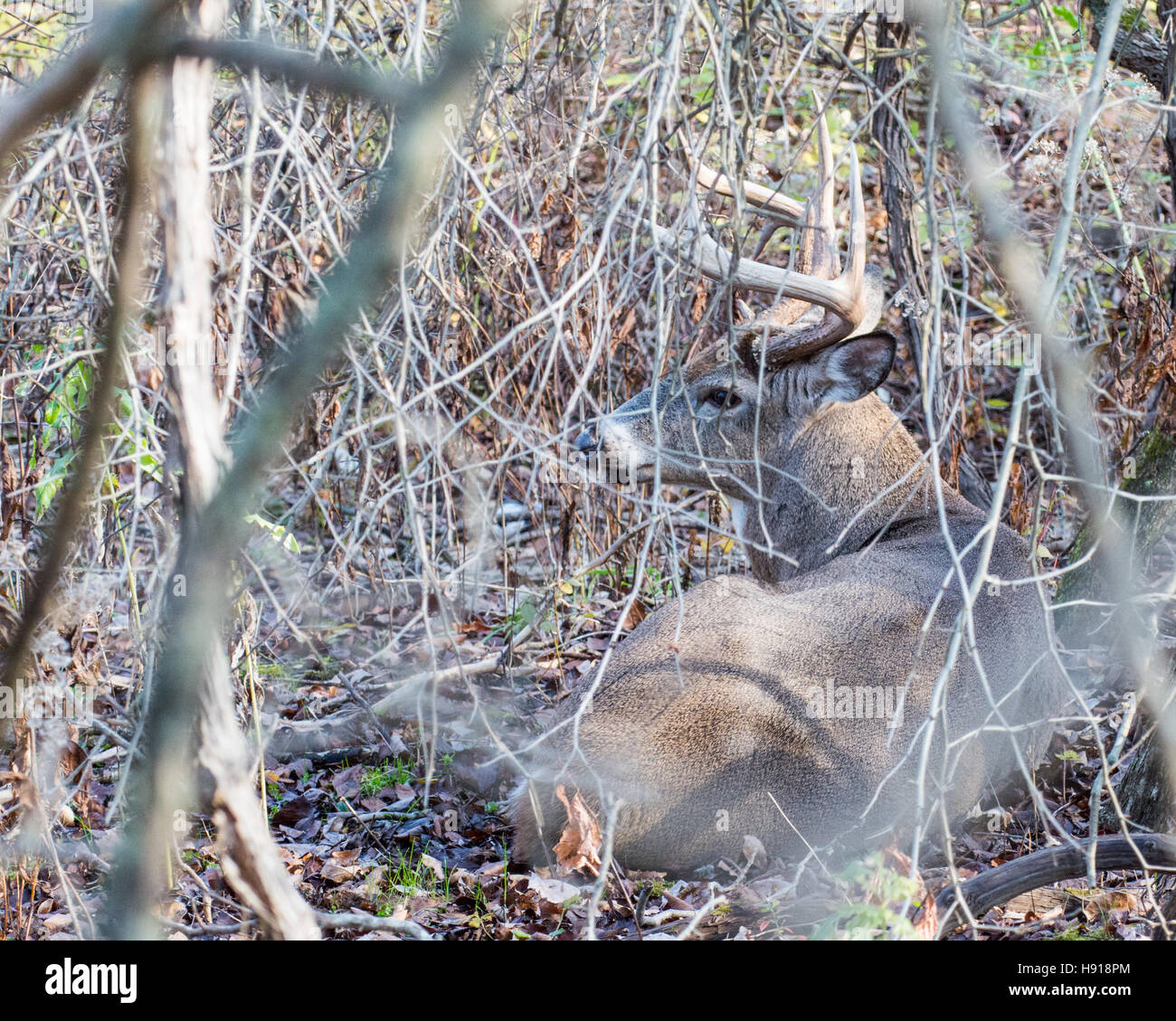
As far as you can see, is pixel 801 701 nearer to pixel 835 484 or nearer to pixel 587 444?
pixel 835 484

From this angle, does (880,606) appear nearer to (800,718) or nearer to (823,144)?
(800,718)

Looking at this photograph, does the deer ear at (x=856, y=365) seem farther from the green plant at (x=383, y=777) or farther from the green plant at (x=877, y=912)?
the green plant at (x=877, y=912)

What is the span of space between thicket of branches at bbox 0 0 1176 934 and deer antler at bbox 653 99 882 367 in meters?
0.22

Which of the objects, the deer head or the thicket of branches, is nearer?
the thicket of branches

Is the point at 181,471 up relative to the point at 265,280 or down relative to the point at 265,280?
down

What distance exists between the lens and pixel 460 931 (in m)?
3.65

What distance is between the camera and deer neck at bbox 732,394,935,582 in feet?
16.9

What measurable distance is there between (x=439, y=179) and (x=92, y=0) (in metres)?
1.31

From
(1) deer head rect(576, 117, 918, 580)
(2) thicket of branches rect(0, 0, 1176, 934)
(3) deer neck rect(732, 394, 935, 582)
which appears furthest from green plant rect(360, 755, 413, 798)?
(3) deer neck rect(732, 394, 935, 582)

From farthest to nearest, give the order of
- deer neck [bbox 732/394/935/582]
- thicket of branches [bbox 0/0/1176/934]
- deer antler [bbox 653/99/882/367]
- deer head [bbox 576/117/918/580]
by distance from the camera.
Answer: deer neck [bbox 732/394/935/582] < deer head [bbox 576/117/918/580] < deer antler [bbox 653/99/882/367] < thicket of branches [bbox 0/0/1176/934]

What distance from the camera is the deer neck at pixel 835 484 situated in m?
5.16

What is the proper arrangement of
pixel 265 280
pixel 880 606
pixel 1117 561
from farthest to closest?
pixel 265 280, pixel 880 606, pixel 1117 561

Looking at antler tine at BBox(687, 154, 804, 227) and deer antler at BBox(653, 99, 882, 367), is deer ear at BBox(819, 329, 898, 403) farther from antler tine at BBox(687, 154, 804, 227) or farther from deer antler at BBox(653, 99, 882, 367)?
antler tine at BBox(687, 154, 804, 227)
